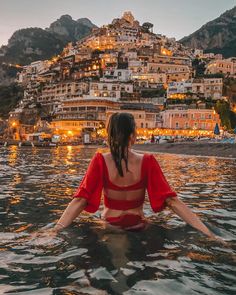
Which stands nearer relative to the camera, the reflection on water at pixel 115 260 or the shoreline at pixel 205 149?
the reflection on water at pixel 115 260

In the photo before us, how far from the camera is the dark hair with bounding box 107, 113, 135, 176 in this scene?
5.75 metres

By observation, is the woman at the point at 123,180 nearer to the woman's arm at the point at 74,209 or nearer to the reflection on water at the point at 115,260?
the woman's arm at the point at 74,209

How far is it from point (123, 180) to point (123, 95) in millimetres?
131898

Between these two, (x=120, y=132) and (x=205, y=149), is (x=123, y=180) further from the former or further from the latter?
(x=205, y=149)

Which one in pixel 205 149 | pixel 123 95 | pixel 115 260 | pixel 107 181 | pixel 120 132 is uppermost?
pixel 123 95

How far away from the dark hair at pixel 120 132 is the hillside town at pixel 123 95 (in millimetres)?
83766

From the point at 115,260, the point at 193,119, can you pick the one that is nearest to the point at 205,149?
the point at 115,260

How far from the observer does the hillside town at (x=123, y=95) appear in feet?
388

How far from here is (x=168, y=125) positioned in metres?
120

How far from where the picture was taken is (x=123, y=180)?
6.25 m

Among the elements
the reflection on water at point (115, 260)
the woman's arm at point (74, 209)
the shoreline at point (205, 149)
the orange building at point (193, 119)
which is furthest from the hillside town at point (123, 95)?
the woman's arm at point (74, 209)

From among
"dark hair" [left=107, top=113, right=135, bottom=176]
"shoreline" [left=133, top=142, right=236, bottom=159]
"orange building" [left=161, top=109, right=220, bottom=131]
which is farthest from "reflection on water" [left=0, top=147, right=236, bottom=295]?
"orange building" [left=161, top=109, right=220, bottom=131]

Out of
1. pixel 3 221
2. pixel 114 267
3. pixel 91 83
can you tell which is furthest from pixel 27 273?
pixel 91 83

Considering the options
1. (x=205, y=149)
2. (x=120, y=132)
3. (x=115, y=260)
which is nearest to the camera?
(x=115, y=260)
